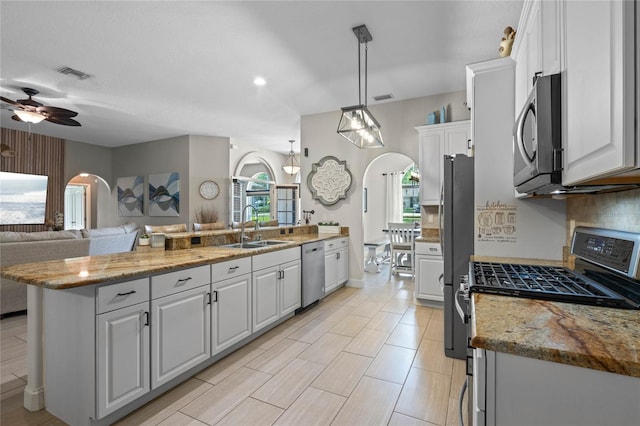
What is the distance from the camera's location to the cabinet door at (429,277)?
145 inches

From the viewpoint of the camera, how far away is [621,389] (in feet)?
2.27

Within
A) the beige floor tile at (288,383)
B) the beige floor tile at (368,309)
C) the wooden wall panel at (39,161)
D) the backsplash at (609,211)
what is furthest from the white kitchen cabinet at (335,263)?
the wooden wall panel at (39,161)

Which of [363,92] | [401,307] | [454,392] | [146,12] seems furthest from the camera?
[363,92]

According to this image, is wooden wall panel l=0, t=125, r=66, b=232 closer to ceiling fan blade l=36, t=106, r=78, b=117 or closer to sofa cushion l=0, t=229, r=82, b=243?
ceiling fan blade l=36, t=106, r=78, b=117

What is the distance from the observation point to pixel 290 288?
334cm

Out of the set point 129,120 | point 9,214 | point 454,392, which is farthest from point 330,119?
point 9,214

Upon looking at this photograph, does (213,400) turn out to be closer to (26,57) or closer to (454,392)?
(454,392)

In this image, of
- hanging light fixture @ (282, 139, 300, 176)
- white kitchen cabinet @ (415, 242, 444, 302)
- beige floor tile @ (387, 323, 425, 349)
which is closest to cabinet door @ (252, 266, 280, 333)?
beige floor tile @ (387, 323, 425, 349)

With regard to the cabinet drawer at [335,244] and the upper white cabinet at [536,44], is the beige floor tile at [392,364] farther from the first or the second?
the upper white cabinet at [536,44]

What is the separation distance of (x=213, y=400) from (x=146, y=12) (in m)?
3.04

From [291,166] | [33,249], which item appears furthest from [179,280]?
[291,166]

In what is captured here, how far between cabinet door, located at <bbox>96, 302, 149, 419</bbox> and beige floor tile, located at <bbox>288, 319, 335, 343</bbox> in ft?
4.56

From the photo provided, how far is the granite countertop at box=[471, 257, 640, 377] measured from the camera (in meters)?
0.71

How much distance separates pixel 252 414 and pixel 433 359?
151 cm
